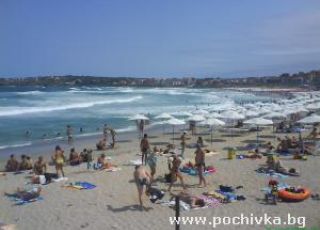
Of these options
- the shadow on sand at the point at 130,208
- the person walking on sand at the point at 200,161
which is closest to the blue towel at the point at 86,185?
the shadow on sand at the point at 130,208

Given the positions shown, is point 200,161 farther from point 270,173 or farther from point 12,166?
point 12,166

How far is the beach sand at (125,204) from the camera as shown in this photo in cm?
957

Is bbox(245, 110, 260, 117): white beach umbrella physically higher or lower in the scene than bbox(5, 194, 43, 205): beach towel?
higher

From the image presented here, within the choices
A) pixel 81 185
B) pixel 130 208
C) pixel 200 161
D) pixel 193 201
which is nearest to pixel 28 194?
pixel 81 185

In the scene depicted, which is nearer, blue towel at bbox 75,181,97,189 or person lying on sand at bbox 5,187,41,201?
person lying on sand at bbox 5,187,41,201

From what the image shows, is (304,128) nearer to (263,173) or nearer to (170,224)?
(263,173)

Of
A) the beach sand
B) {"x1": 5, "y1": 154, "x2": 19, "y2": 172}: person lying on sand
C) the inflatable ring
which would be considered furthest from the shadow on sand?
{"x1": 5, "y1": 154, "x2": 19, "y2": 172}: person lying on sand

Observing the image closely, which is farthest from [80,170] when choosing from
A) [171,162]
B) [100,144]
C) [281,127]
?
[281,127]

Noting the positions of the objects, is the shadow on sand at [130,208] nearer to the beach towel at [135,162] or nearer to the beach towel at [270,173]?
the beach towel at [270,173]

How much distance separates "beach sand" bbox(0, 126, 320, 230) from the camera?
957 cm

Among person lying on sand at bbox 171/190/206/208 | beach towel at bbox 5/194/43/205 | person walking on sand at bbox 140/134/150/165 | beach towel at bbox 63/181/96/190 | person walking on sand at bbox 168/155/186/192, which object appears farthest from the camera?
person walking on sand at bbox 140/134/150/165

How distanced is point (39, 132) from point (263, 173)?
17678 mm

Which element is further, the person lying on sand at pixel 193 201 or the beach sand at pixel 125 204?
the person lying on sand at pixel 193 201

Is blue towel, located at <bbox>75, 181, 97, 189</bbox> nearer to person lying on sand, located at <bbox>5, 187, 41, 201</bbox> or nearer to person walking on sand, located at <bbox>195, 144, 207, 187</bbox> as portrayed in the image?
person lying on sand, located at <bbox>5, 187, 41, 201</bbox>
